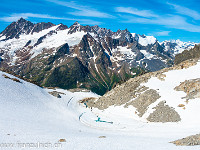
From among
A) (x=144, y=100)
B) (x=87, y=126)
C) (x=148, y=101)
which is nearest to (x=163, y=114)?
(x=148, y=101)

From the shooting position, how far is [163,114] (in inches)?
1809

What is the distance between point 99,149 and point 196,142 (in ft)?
38.9

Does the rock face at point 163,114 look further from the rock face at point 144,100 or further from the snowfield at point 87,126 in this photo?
the rock face at point 144,100

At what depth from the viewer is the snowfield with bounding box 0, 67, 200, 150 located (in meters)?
20.9

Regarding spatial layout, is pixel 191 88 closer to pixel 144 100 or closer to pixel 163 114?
pixel 163 114

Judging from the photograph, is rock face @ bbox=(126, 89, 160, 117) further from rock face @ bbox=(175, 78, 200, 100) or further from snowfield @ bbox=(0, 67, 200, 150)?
rock face @ bbox=(175, 78, 200, 100)

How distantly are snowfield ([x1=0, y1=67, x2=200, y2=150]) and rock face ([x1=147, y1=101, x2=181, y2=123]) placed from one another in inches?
70.9

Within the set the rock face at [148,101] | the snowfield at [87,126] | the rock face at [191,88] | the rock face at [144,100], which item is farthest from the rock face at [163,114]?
the rock face at [191,88]

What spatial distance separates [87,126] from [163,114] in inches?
829

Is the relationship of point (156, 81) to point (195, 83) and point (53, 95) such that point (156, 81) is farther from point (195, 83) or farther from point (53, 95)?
point (53, 95)

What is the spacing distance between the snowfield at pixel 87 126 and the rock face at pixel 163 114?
5.91 ft

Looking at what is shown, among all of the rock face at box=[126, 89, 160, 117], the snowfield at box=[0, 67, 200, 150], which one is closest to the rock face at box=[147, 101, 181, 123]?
the snowfield at box=[0, 67, 200, 150]

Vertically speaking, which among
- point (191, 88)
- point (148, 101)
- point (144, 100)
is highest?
point (191, 88)

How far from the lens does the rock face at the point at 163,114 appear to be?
43531 millimetres
